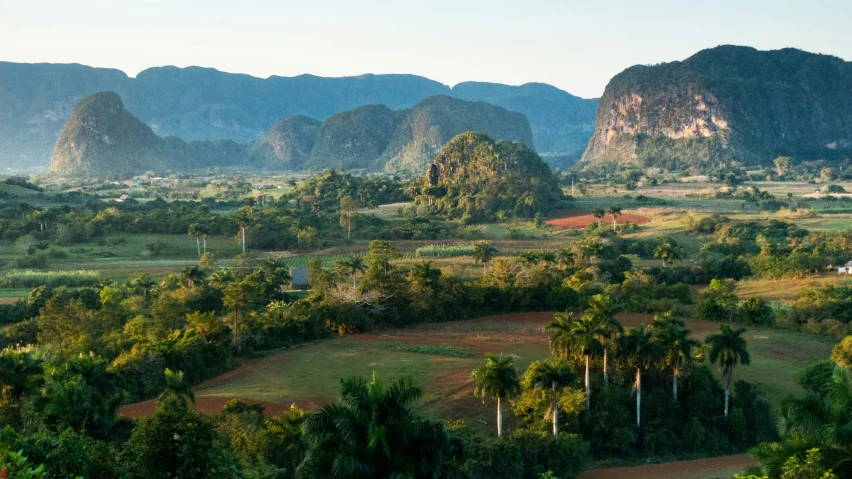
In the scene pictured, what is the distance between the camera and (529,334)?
39062 mm

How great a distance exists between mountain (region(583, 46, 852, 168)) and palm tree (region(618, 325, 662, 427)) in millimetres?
147631

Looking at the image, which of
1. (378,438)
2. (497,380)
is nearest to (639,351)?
(497,380)

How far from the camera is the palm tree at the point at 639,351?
2612 cm

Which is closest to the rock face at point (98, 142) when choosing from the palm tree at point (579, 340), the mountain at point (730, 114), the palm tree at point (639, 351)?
the mountain at point (730, 114)

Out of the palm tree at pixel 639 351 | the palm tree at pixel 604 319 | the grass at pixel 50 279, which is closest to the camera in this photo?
the palm tree at pixel 639 351

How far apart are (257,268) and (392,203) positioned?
55.0m

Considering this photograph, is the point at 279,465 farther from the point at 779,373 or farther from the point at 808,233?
the point at 808,233

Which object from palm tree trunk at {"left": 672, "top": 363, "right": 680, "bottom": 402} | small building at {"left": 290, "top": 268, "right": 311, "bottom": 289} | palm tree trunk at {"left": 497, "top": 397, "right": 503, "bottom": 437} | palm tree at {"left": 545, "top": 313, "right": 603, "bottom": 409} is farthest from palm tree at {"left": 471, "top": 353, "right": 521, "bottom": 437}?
small building at {"left": 290, "top": 268, "right": 311, "bottom": 289}

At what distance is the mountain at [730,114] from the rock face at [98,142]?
116115 mm

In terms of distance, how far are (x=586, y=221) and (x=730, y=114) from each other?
352 feet

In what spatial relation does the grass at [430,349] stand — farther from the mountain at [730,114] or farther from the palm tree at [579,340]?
the mountain at [730,114]

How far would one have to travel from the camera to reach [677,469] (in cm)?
2417

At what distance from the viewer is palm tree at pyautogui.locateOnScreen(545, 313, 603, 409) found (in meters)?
26.5

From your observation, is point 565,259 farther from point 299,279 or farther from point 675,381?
point 675,381
